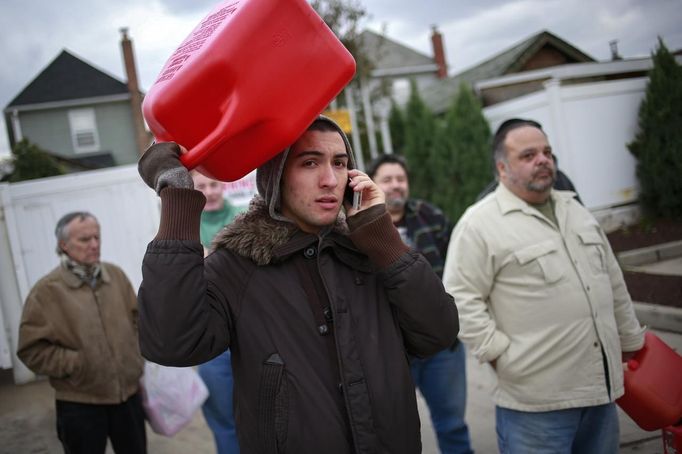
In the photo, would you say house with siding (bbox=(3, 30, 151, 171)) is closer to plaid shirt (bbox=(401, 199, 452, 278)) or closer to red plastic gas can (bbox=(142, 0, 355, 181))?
plaid shirt (bbox=(401, 199, 452, 278))

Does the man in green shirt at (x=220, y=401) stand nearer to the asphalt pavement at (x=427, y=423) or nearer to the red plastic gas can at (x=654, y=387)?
the asphalt pavement at (x=427, y=423)

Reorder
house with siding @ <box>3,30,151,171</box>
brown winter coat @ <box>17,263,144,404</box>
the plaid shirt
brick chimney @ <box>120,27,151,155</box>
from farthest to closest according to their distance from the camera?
house with siding @ <box>3,30,151,171</box>, brick chimney @ <box>120,27,151,155</box>, the plaid shirt, brown winter coat @ <box>17,263,144,404</box>

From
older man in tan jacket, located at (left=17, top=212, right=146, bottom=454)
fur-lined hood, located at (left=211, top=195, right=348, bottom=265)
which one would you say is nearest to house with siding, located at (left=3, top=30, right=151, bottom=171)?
older man in tan jacket, located at (left=17, top=212, right=146, bottom=454)

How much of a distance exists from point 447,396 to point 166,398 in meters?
1.88

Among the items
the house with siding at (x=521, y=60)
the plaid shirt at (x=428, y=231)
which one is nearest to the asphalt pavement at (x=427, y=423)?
the plaid shirt at (x=428, y=231)

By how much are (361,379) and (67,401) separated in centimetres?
232

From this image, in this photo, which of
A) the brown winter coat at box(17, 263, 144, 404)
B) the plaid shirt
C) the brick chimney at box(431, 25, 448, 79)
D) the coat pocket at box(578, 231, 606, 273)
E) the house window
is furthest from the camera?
the brick chimney at box(431, 25, 448, 79)

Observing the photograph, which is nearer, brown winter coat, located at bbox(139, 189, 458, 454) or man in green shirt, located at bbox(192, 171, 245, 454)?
brown winter coat, located at bbox(139, 189, 458, 454)

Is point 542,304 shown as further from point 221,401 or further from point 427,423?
point 427,423

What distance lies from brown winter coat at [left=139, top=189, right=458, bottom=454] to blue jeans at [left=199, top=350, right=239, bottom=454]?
1.85m

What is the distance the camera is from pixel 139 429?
3.13m

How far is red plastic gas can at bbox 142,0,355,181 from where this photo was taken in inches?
52.0

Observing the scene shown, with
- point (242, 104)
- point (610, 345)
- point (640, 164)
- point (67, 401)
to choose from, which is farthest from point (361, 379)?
point (640, 164)

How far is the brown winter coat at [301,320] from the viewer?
4.20ft
